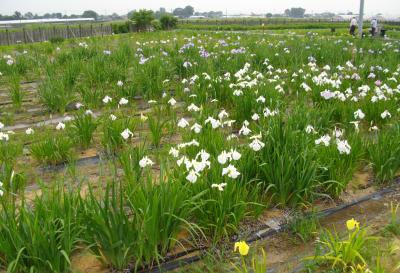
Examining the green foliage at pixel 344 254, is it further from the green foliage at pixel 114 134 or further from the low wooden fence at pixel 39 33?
the low wooden fence at pixel 39 33

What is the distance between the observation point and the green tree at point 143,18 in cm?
2677

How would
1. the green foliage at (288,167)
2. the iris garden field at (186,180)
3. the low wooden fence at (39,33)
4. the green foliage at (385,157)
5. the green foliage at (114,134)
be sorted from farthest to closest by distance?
the low wooden fence at (39,33) < the green foliage at (114,134) < the green foliage at (385,157) < the green foliage at (288,167) < the iris garden field at (186,180)

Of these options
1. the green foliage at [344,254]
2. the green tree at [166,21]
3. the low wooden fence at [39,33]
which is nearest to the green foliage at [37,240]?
the green foliage at [344,254]

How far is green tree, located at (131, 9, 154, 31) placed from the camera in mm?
26766

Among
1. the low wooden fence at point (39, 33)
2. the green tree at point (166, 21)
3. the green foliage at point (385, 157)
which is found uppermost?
the green tree at point (166, 21)

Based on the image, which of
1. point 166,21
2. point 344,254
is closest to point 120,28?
point 166,21

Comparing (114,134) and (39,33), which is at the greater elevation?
(39,33)

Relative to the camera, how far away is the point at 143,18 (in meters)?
26.9

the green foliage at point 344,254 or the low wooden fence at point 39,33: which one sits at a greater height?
the low wooden fence at point 39,33

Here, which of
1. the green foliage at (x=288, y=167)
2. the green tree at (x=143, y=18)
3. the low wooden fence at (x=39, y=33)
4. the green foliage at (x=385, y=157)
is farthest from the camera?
the green tree at (x=143, y=18)

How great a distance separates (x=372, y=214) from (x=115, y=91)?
393 centimetres

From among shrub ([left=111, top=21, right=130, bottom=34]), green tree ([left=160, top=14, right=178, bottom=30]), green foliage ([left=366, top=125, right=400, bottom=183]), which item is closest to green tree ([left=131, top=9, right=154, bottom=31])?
shrub ([left=111, top=21, right=130, bottom=34])

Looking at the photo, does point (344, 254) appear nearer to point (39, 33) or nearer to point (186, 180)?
point (186, 180)

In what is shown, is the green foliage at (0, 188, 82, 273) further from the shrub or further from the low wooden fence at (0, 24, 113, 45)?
the shrub
